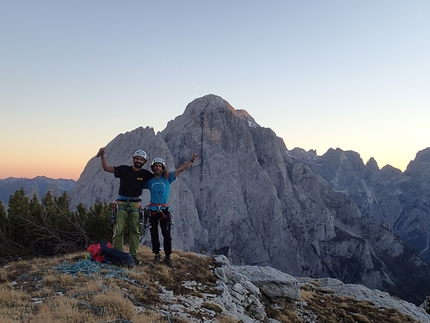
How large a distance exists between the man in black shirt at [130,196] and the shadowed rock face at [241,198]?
83395 millimetres

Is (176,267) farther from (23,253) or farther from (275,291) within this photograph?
(23,253)

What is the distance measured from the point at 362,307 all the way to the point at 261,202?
118025 mm

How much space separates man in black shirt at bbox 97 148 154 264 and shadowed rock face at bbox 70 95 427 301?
274 ft

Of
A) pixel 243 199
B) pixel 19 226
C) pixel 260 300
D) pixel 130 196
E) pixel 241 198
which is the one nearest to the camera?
pixel 130 196

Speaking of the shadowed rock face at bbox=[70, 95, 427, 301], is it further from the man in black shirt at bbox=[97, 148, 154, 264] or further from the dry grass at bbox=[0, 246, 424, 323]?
the man in black shirt at bbox=[97, 148, 154, 264]

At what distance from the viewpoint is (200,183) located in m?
128

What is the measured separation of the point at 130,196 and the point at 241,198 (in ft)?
395

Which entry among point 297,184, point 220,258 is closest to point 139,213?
point 220,258

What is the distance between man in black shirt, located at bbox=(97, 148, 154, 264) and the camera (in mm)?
11523

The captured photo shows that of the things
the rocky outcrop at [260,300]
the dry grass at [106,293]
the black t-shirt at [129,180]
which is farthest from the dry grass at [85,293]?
the black t-shirt at [129,180]

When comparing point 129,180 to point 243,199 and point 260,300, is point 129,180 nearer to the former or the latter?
point 260,300

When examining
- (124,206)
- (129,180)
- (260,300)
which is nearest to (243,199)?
(260,300)

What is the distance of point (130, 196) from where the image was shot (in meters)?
11.6

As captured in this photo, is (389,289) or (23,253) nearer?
Answer: (23,253)
